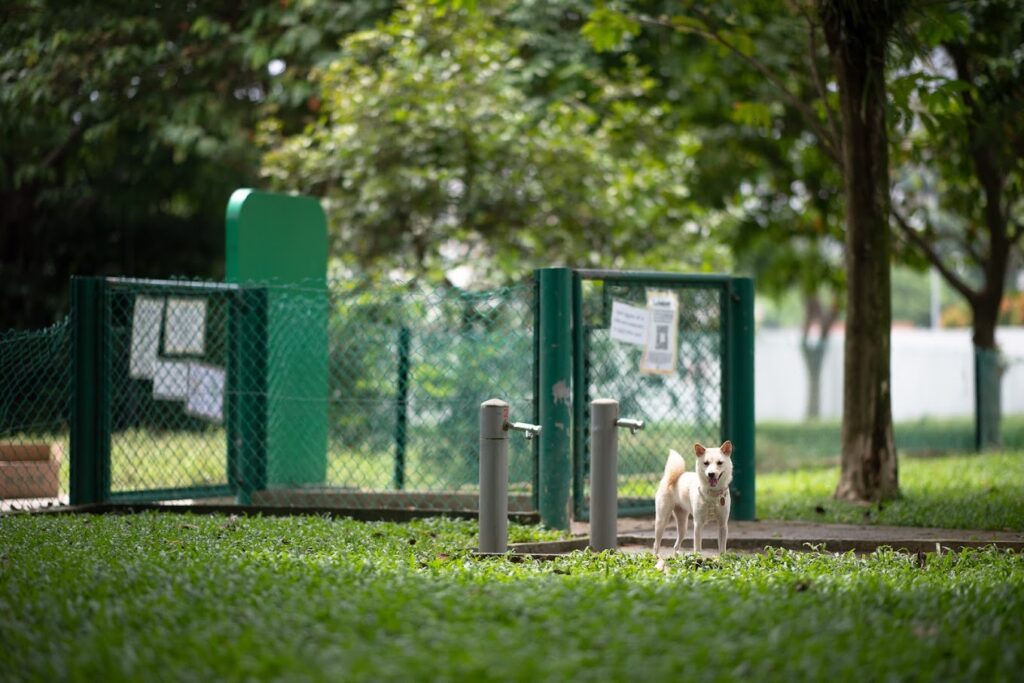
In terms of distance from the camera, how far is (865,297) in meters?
10.8

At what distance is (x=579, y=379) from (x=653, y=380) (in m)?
1.12

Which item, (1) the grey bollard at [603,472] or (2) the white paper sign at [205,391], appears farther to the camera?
(2) the white paper sign at [205,391]

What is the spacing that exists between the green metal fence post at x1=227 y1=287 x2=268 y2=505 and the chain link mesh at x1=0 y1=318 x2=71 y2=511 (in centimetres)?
118

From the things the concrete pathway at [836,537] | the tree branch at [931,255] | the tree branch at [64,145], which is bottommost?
the concrete pathway at [836,537]

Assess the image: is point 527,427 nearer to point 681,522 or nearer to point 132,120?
point 681,522

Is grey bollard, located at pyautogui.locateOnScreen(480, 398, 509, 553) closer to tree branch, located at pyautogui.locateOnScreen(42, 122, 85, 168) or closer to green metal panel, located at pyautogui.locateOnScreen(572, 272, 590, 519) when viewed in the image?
green metal panel, located at pyautogui.locateOnScreen(572, 272, 590, 519)

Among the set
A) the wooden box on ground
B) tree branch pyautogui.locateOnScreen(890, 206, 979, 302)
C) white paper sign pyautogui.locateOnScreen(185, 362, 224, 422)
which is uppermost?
tree branch pyautogui.locateOnScreen(890, 206, 979, 302)

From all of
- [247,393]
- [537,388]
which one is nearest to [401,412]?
[247,393]

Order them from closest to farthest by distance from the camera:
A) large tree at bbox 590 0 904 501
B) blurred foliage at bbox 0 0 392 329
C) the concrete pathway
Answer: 1. the concrete pathway
2. large tree at bbox 590 0 904 501
3. blurred foliage at bbox 0 0 392 329

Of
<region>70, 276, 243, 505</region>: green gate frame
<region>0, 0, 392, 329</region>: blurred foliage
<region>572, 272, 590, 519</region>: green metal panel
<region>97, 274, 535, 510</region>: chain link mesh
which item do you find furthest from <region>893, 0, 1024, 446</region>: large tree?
<region>0, 0, 392, 329</region>: blurred foliage

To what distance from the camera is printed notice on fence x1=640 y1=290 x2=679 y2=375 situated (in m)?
9.49

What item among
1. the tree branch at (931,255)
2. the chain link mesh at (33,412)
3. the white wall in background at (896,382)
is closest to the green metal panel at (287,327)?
the chain link mesh at (33,412)

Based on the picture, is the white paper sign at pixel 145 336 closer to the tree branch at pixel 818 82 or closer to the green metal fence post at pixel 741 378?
the green metal fence post at pixel 741 378

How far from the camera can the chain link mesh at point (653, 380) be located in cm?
944
